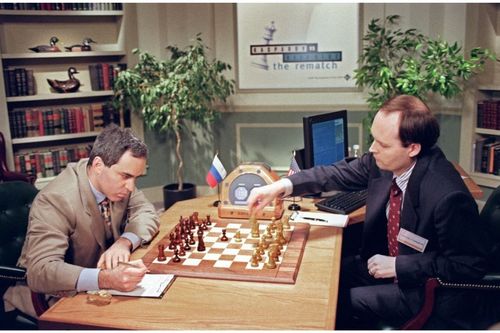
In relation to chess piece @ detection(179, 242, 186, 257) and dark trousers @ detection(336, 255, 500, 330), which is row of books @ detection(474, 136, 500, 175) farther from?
chess piece @ detection(179, 242, 186, 257)

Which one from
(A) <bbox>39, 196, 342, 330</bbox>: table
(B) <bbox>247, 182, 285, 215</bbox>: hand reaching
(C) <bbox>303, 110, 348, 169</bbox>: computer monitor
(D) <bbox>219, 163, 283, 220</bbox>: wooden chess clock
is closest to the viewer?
(A) <bbox>39, 196, 342, 330</bbox>: table

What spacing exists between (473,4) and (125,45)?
328 cm

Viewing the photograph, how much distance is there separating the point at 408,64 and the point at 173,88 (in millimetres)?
2068

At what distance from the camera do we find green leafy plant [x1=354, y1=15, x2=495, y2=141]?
4484mm

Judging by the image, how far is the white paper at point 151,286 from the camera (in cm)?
172

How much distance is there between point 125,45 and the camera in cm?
530

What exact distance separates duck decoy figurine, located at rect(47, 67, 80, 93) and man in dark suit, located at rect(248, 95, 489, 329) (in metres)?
3.33

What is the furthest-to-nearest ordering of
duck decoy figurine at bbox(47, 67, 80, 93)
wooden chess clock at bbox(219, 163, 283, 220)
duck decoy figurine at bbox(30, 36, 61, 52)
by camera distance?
duck decoy figurine at bbox(47, 67, 80, 93), duck decoy figurine at bbox(30, 36, 61, 52), wooden chess clock at bbox(219, 163, 283, 220)

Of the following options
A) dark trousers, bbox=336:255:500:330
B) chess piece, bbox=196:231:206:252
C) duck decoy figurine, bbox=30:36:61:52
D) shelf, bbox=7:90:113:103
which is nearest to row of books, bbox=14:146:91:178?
shelf, bbox=7:90:113:103

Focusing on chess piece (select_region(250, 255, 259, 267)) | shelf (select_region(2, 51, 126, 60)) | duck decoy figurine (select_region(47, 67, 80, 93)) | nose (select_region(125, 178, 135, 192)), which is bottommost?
chess piece (select_region(250, 255, 259, 267))

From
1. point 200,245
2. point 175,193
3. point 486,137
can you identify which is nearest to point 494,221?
point 200,245

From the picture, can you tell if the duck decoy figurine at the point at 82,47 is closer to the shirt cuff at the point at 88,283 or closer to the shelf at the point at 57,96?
the shelf at the point at 57,96

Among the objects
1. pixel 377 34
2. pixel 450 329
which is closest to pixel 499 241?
pixel 450 329

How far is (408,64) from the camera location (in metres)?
4.57
